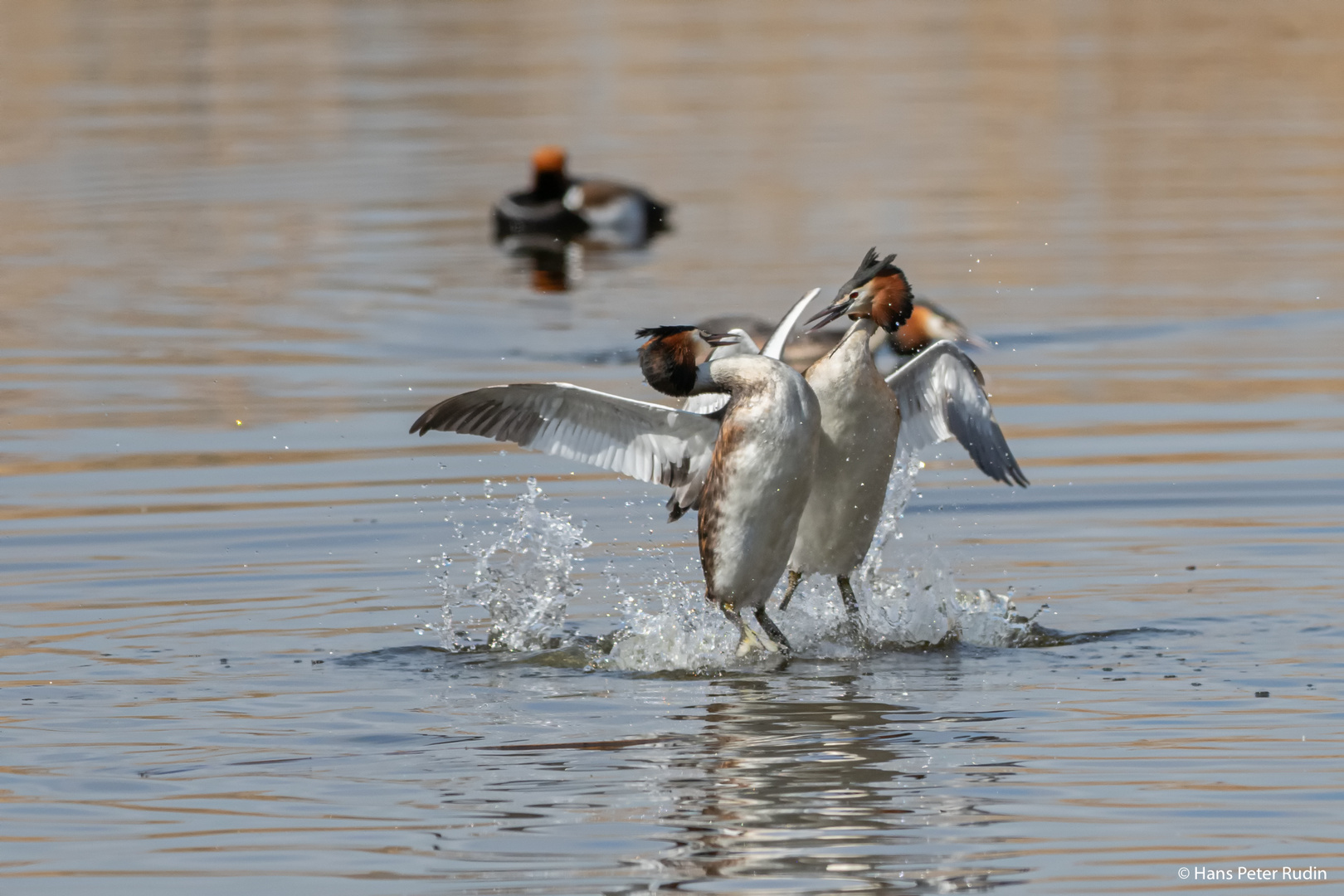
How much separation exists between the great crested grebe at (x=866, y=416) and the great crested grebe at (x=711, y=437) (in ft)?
0.78

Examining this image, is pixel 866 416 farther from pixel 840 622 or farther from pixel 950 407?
pixel 840 622

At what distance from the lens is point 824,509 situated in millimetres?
9609

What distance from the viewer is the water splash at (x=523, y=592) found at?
941 cm

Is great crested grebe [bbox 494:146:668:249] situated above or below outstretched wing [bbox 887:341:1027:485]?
above

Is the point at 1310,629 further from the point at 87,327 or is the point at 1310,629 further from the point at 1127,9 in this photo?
the point at 1127,9

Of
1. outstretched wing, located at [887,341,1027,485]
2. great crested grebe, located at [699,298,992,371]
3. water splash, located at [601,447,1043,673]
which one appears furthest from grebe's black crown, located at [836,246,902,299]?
great crested grebe, located at [699,298,992,371]

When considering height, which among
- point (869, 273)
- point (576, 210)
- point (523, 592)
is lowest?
point (523, 592)

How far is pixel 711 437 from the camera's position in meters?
9.38

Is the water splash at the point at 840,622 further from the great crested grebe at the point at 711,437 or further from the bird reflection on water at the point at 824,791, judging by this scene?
the bird reflection on water at the point at 824,791

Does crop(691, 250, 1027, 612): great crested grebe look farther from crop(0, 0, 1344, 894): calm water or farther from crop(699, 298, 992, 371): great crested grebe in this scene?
crop(699, 298, 992, 371): great crested grebe

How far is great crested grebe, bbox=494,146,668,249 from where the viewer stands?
75.9ft

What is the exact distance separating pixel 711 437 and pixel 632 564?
Result: 4.13 feet

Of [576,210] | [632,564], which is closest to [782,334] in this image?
[632,564]

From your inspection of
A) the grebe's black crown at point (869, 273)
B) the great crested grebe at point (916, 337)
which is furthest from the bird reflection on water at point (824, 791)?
the great crested grebe at point (916, 337)
